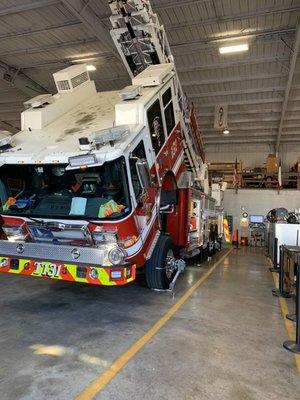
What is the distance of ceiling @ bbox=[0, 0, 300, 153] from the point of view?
9.86 metres

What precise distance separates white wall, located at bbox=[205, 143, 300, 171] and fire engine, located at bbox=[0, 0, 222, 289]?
1720 cm

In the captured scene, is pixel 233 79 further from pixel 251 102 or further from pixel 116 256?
pixel 116 256

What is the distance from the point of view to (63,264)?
4.79 m

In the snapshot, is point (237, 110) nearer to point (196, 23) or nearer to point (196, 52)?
point (196, 52)

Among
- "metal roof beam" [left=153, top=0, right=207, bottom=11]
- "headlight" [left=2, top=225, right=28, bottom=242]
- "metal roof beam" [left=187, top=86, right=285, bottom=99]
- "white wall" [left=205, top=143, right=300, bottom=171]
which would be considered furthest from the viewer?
"white wall" [left=205, top=143, right=300, bottom=171]

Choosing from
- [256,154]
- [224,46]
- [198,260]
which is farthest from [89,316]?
[256,154]

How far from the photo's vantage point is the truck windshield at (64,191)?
4848 mm

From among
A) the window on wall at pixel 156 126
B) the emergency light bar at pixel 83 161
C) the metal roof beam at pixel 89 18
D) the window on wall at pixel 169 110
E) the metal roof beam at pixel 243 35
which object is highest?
the metal roof beam at pixel 243 35

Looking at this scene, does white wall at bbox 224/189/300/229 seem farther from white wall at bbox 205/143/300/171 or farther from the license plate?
the license plate

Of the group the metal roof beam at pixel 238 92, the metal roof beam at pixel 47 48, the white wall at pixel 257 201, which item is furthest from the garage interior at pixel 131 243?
the white wall at pixel 257 201

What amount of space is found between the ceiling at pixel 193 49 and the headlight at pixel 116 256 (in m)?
7.31

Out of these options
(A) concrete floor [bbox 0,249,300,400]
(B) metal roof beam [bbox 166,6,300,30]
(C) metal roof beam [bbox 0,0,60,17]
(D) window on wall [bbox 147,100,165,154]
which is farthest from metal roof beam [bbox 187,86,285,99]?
(A) concrete floor [bbox 0,249,300,400]

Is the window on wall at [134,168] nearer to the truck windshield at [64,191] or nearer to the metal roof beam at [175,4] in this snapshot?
the truck windshield at [64,191]

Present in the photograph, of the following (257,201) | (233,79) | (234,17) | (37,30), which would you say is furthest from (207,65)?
(257,201)
